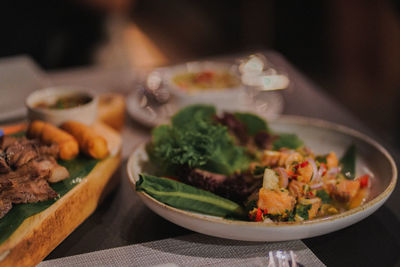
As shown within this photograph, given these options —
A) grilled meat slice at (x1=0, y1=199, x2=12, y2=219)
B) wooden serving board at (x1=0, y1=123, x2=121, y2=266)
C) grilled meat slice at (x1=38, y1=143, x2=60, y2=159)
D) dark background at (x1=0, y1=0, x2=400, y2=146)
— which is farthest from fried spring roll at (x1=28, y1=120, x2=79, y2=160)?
dark background at (x1=0, y1=0, x2=400, y2=146)

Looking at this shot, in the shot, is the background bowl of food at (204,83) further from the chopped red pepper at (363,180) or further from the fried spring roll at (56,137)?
the chopped red pepper at (363,180)

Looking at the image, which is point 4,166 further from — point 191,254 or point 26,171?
point 191,254

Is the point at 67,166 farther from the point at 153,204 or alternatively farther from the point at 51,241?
the point at 153,204

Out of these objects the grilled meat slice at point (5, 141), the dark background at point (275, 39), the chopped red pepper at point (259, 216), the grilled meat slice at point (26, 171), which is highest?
the grilled meat slice at point (5, 141)

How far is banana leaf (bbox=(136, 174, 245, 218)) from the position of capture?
143cm

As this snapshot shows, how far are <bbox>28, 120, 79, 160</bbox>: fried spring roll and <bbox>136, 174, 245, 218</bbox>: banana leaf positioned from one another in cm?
39

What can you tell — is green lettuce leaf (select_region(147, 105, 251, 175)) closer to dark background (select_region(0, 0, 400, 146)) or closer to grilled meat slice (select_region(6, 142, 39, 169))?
grilled meat slice (select_region(6, 142, 39, 169))

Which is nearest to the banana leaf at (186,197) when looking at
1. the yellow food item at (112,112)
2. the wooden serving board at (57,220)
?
the wooden serving board at (57,220)

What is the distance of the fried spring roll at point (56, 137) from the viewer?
168cm

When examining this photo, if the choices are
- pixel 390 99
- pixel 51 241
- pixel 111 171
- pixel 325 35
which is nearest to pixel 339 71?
pixel 325 35

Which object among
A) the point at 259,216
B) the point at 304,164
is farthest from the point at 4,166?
the point at 304,164

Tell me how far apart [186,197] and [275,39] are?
5.62 m

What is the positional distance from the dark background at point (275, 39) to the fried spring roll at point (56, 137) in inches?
101

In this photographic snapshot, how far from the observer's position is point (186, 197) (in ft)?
4.75
